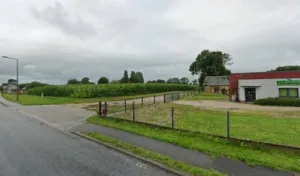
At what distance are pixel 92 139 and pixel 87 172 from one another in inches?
140

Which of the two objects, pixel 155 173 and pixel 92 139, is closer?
pixel 155 173

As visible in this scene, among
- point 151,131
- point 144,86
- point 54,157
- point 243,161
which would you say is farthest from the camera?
point 144,86

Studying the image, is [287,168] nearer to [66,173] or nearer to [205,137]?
[205,137]

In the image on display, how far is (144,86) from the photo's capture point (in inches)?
2121

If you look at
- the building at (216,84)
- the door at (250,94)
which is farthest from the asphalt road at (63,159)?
the building at (216,84)

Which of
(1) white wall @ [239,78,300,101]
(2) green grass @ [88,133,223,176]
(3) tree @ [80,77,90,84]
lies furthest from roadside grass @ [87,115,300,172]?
(3) tree @ [80,77,90,84]

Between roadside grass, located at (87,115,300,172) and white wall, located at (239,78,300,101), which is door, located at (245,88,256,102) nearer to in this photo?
white wall, located at (239,78,300,101)

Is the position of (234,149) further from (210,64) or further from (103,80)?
(103,80)

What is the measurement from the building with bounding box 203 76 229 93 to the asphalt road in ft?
193

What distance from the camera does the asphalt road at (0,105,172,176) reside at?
5.24m

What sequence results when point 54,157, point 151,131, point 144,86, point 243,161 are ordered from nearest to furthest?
point 243,161 → point 54,157 → point 151,131 → point 144,86

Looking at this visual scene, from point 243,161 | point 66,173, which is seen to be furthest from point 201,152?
point 66,173

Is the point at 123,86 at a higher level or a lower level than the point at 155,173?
higher

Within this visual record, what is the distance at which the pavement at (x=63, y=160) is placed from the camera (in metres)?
5.22
